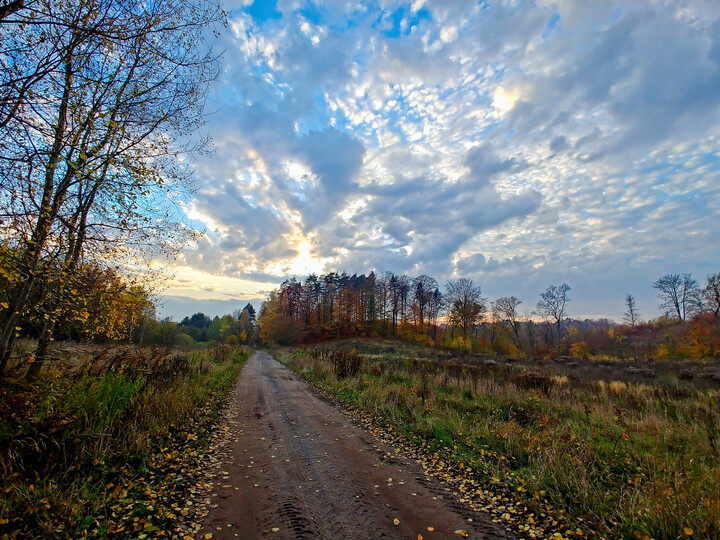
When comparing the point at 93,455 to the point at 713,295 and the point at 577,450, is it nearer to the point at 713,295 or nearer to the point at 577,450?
the point at 577,450

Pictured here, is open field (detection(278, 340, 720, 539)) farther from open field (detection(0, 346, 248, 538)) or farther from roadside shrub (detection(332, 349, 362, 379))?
open field (detection(0, 346, 248, 538))

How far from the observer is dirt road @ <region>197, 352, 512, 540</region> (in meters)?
3.90

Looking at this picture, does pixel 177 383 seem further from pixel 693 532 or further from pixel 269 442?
pixel 693 532

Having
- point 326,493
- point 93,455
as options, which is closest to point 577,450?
point 326,493

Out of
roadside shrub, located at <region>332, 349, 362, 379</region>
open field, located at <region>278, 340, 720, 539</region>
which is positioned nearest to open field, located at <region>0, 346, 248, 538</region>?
open field, located at <region>278, 340, 720, 539</region>

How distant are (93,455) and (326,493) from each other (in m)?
3.62

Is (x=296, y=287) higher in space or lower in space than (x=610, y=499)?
higher

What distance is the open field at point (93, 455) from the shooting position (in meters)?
3.71

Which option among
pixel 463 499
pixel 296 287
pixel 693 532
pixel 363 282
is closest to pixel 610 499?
pixel 693 532

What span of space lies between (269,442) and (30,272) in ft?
17.0

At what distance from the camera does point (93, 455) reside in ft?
16.3

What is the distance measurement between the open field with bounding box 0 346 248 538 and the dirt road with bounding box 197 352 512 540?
2.19ft

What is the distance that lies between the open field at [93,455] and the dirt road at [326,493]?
0.67m

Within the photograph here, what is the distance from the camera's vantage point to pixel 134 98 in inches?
241
